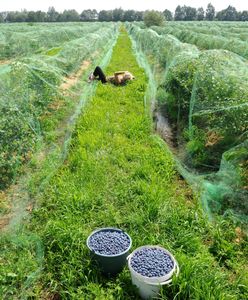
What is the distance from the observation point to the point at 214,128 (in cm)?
588

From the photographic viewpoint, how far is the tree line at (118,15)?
7956cm

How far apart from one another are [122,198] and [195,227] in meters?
1.14

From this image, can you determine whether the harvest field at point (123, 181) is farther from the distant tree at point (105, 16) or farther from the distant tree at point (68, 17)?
the distant tree at point (105, 16)

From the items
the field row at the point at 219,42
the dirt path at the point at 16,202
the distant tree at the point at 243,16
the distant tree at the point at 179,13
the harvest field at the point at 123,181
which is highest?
the distant tree at the point at 179,13

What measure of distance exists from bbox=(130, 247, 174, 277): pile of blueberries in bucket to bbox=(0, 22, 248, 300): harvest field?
168 mm

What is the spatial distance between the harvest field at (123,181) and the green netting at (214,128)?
0.07ft

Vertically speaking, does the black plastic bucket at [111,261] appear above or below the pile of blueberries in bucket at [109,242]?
below

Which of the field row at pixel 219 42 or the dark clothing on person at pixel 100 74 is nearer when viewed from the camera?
the dark clothing on person at pixel 100 74

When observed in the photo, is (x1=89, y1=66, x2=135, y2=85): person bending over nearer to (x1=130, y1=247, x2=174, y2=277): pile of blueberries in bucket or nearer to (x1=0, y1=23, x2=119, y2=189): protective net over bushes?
(x1=0, y1=23, x2=119, y2=189): protective net over bushes

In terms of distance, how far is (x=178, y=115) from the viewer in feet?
25.5

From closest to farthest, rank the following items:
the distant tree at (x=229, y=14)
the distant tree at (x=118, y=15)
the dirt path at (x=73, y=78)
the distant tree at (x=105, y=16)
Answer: the dirt path at (x=73, y=78) → the distant tree at (x=229, y=14) → the distant tree at (x=105, y=16) → the distant tree at (x=118, y=15)

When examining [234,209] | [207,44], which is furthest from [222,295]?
[207,44]

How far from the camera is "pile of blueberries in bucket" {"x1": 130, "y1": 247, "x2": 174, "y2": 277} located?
297 cm

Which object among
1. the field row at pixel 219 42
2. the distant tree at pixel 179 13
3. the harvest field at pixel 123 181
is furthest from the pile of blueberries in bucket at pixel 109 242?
the distant tree at pixel 179 13
